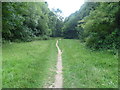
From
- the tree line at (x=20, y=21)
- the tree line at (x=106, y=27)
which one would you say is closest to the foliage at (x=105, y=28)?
the tree line at (x=106, y=27)

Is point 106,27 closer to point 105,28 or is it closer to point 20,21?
point 105,28

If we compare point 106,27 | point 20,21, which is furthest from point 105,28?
point 20,21

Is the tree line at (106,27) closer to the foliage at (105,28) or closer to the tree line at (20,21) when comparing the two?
the foliage at (105,28)

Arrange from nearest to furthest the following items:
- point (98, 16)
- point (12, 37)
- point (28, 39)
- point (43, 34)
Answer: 1. point (98, 16)
2. point (12, 37)
3. point (28, 39)
4. point (43, 34)

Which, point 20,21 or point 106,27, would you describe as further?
point 20,21

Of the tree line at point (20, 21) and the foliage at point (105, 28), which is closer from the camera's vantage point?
the foliage at point (105, 28)

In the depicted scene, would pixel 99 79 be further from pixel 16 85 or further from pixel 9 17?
pixel 9 17

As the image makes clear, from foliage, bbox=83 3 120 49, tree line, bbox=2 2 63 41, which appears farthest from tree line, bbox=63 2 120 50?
tree line, bbox=2 2 63 41

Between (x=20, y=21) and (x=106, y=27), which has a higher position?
(x=20, y=21)

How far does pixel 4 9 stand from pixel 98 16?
8.99 m

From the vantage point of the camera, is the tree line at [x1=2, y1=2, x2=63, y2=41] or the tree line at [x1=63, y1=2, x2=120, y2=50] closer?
the tree line at [x1=63, y1=2, x2=120, y2=50]

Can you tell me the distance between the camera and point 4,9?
1198 cm

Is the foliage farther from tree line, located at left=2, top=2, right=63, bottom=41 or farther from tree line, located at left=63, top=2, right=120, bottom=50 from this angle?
tree line, located at left=2, top=2, right=63, bottom=41

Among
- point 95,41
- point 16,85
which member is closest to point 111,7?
point 95,41
